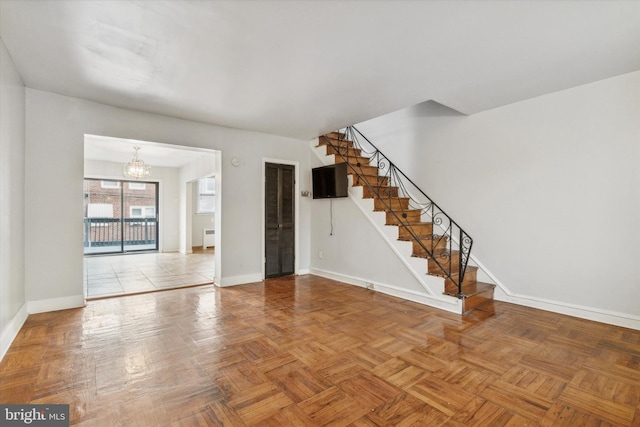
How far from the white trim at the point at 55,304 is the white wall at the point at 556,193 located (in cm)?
516

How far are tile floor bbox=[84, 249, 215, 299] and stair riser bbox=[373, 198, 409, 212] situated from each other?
317cm

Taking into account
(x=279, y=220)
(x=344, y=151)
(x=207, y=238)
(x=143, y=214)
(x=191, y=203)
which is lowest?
(x=207, y=238)

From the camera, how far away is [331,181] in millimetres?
5219

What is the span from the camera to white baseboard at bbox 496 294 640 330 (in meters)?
3.08

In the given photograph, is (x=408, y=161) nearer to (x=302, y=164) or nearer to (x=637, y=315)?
(x=302, y=164)

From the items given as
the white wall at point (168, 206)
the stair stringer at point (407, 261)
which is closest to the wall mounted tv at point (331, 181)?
the stair stringer at point (407, 261)

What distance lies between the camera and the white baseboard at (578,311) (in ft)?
10.1

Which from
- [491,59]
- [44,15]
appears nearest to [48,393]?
[44,15]

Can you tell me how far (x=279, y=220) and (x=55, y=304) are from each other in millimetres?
3255

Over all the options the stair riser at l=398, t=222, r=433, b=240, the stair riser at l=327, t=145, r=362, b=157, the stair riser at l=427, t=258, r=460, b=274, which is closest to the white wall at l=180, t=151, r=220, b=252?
the stair riser at l=327, t=145, r=362, b=157

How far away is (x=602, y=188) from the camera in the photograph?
3215 millimetres

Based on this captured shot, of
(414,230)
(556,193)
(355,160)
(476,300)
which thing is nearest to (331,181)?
(355,160)

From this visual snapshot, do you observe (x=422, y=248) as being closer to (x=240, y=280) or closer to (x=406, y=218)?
(x=406, y=218)

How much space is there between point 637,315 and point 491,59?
295cm
